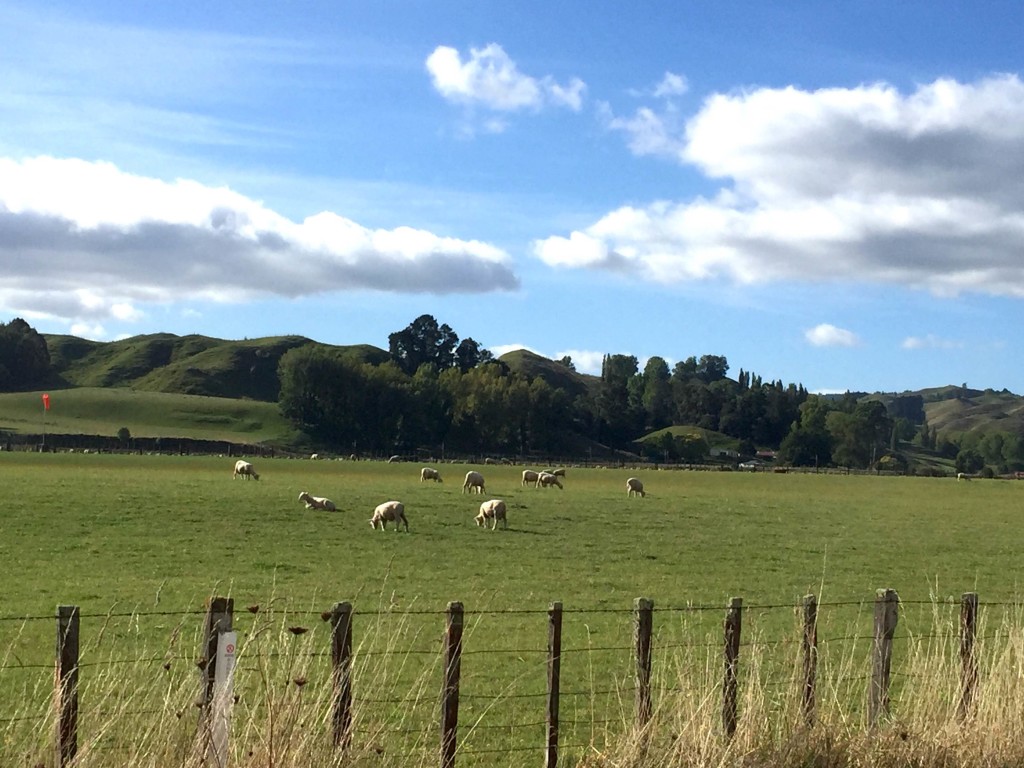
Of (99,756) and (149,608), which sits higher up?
(99,756)

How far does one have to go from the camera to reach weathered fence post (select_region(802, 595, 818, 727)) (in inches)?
344

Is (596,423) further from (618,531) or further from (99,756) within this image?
(99,756)

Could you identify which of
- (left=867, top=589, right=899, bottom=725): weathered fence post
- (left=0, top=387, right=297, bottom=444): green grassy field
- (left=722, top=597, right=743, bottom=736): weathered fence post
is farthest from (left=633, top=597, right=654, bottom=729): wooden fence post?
(left=0, top=387, right=297, bottom=444): green grassy field

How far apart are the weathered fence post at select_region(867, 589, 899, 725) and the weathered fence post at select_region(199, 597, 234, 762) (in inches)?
205

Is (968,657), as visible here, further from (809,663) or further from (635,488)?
(635,488)

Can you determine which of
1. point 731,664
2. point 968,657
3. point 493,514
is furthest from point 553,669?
point 493,514

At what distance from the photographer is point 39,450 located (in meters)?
96.4

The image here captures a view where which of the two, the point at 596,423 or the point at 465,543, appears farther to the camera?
the point at 596,423

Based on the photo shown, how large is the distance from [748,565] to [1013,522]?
78.0 feet

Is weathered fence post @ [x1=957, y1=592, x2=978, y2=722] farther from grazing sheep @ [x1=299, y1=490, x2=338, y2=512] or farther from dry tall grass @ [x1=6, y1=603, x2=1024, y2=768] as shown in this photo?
grazing sheep @ [x1=299, y1=490, x2=338, y2=512]

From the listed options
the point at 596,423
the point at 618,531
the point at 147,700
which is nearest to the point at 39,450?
the point at 618,531

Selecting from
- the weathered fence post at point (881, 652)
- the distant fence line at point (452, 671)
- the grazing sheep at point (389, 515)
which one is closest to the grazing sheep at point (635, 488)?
the grazing sheep at point (389, 515)

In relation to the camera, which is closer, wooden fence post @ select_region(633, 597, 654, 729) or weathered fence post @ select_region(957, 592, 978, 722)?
wooden fence post @ select_region(633, 597, 654, 729)

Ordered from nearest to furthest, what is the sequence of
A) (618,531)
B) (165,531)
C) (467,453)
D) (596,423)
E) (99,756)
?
(99,756) → (165,531) → (618,531) → (467,453) → (596,423)
